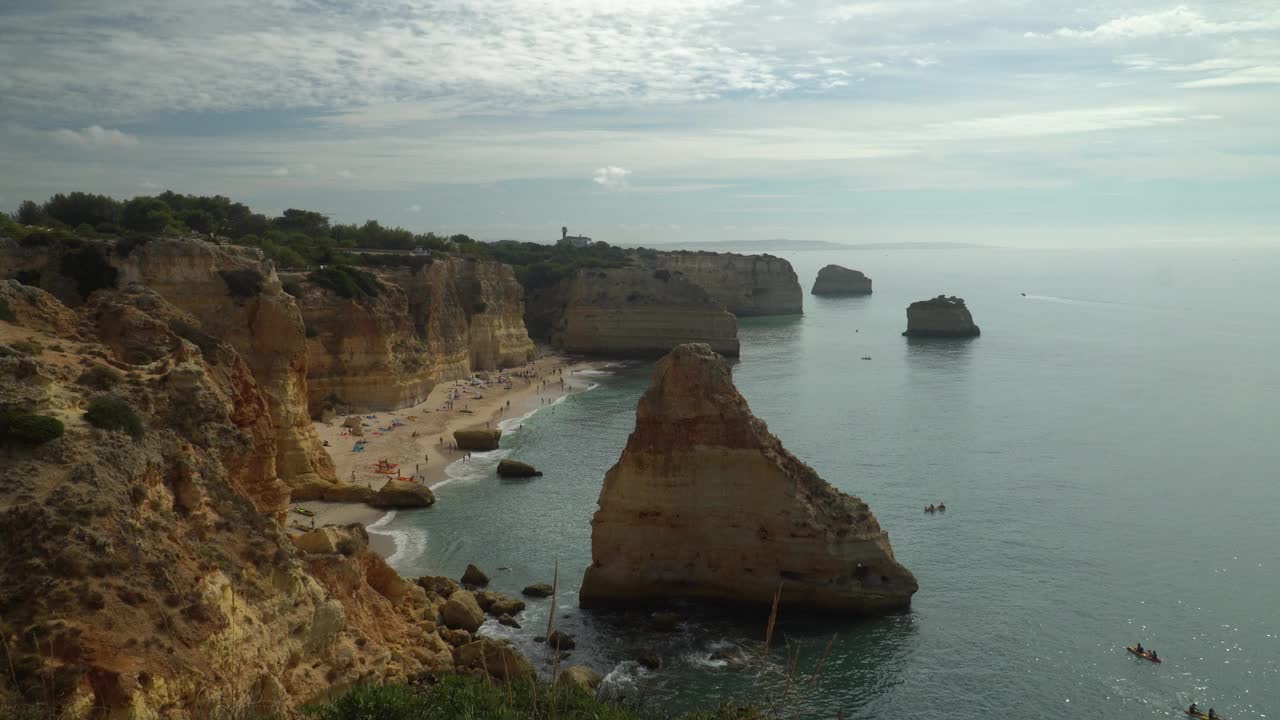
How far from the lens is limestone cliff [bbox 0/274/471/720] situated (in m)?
12.3

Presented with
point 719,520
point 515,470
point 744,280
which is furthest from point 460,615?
point 744,280

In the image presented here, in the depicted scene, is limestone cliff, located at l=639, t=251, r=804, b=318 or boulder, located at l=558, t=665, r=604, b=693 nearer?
boulder, located at l=558, t=665, r=604, b=693

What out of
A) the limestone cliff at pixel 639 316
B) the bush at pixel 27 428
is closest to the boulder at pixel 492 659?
the bush at pixel 27 428

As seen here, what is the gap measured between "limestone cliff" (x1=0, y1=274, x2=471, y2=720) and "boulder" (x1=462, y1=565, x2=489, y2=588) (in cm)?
955

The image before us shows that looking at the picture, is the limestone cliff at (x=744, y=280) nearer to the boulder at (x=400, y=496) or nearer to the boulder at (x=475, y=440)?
the boulder at (x=475, y=440)

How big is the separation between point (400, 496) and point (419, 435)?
14651 mm

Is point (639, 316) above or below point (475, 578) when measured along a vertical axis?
above

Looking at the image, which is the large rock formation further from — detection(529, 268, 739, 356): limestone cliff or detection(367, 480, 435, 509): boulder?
detection(529, 268, 739, 356): limestone cliff

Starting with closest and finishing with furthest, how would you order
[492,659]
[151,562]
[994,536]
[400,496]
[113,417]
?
[151,562] < [113,417] < [492,659] < [994,536] < [400,496]

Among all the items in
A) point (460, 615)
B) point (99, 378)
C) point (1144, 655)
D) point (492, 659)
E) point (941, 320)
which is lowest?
point (1144, 655)

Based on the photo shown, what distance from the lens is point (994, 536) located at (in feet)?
123

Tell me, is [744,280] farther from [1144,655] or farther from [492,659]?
[492,659]

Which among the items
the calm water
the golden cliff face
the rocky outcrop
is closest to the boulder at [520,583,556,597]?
the calm water

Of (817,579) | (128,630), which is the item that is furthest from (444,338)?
(128,630)
